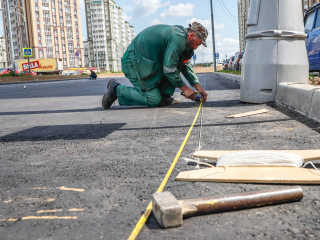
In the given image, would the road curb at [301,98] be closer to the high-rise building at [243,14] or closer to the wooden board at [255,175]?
the wooden board at [255,175]

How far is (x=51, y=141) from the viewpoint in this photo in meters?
3.31

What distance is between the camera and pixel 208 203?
4.96 ft

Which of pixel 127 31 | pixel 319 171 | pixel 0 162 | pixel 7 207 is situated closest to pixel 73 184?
pixel 7 207

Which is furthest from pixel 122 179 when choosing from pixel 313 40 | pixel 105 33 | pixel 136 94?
pixel 105 33

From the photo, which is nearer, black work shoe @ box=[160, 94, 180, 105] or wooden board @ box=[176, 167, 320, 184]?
wooden board @ box=[176, 167, 320, 184]

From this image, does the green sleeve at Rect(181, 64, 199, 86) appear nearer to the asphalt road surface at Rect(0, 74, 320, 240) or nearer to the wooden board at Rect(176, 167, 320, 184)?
the asphalt road surface at Rect(0, 74, 320, 240)

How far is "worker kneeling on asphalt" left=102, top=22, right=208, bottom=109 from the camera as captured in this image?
5.10 metres

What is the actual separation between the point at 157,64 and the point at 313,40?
5.73m

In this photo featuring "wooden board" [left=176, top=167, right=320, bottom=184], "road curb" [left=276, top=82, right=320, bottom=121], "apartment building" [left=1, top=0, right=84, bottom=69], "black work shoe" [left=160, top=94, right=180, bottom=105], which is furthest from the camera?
"apartment building" [left=1, top=0, right=84, bottom=69]

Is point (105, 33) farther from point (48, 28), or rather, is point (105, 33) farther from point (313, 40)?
point (313, 40)

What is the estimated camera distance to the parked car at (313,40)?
→ 8906mm

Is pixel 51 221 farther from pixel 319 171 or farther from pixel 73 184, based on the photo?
pixel 319 171

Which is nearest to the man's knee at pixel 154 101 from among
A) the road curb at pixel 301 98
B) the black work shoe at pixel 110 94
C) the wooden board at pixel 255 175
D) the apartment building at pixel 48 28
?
the black work shoe at pixel 110 94

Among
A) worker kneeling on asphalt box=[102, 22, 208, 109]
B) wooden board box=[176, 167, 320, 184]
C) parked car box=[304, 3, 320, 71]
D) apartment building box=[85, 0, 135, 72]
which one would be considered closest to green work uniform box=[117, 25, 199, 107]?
worker kneeling on asphalt box=[102, 22, 208, 109]
